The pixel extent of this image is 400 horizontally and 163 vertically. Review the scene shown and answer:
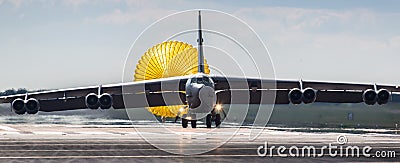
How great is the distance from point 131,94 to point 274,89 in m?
11.8

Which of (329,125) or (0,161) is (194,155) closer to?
(0,161)

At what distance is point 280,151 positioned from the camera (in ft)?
96.4

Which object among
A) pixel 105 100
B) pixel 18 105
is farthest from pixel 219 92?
pixel 18 105

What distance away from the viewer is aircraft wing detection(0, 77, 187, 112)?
43125 millimetres

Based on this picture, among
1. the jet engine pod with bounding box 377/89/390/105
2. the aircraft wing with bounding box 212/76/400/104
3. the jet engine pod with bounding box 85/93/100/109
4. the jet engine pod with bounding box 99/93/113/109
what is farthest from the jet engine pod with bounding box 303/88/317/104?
the jet engine pod with bounding box 85/93/100/109

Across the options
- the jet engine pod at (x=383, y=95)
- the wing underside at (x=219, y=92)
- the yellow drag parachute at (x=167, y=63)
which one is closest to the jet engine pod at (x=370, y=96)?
the jet engine pod at (x=383, y=95)

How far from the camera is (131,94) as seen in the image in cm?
4809

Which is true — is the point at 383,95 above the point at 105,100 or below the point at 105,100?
below

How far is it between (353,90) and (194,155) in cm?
2206

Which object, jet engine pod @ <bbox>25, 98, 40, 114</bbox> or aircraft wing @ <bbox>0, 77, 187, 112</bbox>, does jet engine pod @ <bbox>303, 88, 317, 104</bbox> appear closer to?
aircraft wing @ <bbox>0, 77, 187, 112</bbox>

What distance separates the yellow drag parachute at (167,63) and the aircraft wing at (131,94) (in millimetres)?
2381

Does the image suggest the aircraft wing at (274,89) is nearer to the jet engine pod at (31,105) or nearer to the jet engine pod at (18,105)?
the jet engine pod at (31,105)

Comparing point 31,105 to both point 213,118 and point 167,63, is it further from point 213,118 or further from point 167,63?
point 213,118

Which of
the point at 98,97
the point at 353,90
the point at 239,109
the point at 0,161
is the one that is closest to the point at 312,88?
the point at 353,90
